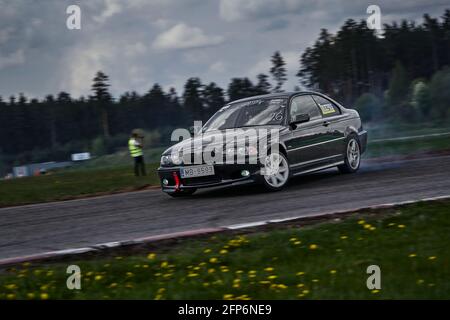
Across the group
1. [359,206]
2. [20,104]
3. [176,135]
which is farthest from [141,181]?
[20,104]

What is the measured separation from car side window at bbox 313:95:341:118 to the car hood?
4.76 feet

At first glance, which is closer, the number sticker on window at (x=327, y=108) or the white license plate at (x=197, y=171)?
the white license plate at (x=197, y=171)

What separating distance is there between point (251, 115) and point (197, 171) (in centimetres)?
147

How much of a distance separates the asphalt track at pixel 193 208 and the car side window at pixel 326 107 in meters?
1.04

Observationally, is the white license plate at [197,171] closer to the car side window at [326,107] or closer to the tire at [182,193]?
the tire at [182,193]

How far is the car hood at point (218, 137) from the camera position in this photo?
10440 mm

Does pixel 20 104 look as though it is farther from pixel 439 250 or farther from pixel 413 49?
pixel 439 250

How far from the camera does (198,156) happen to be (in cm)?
1036

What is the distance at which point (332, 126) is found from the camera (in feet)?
39.1

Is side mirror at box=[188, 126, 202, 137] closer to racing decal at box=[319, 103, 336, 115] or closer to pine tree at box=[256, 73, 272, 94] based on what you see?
racing decal at box=[319, 103, 336, 115]

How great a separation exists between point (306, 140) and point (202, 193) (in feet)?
5.92

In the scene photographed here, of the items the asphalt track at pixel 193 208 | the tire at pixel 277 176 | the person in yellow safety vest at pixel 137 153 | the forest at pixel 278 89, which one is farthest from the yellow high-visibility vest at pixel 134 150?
the forest at pixel 278 89

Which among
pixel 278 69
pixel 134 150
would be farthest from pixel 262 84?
pixel 134 150

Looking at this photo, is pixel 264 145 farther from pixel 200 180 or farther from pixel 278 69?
pixel 278 69
